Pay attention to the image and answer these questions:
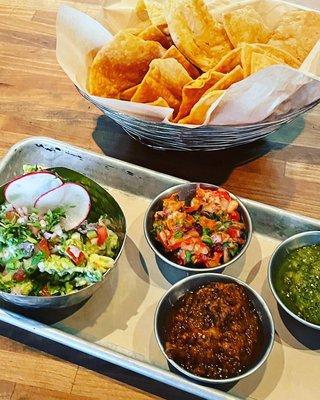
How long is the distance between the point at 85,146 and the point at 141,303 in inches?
25.4

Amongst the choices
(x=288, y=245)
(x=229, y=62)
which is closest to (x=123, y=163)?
(x=229, y=62)

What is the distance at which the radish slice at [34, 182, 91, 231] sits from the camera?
1.36m

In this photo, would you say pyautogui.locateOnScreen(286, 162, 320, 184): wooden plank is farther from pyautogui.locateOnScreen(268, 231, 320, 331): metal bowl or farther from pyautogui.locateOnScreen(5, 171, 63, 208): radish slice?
pyautogui.locateOnScreen(5, 171, 63, 208): radish slice

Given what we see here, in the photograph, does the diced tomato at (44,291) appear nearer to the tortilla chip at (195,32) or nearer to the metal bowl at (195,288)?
the metal bowl at (195,288)

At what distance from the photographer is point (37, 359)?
134cm

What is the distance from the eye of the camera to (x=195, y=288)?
52.9 inches

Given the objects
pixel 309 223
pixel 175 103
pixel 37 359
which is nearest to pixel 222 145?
pixel 175 103

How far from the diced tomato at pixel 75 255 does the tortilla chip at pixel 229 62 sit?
718mm

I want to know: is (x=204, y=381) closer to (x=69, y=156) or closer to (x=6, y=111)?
(x=69, y=156)

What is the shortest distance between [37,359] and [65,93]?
3.39 feet

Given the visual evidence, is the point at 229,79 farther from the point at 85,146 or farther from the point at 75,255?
the point at 75,255

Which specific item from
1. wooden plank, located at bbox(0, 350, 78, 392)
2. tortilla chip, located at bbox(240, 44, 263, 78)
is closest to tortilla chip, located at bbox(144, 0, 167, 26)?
tortilla chip, located at bbox(240, 44, 263, 78)

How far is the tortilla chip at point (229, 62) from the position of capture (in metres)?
1.62

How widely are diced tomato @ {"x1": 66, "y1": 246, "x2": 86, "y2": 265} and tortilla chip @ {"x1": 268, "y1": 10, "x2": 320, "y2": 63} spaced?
951 millimetres
